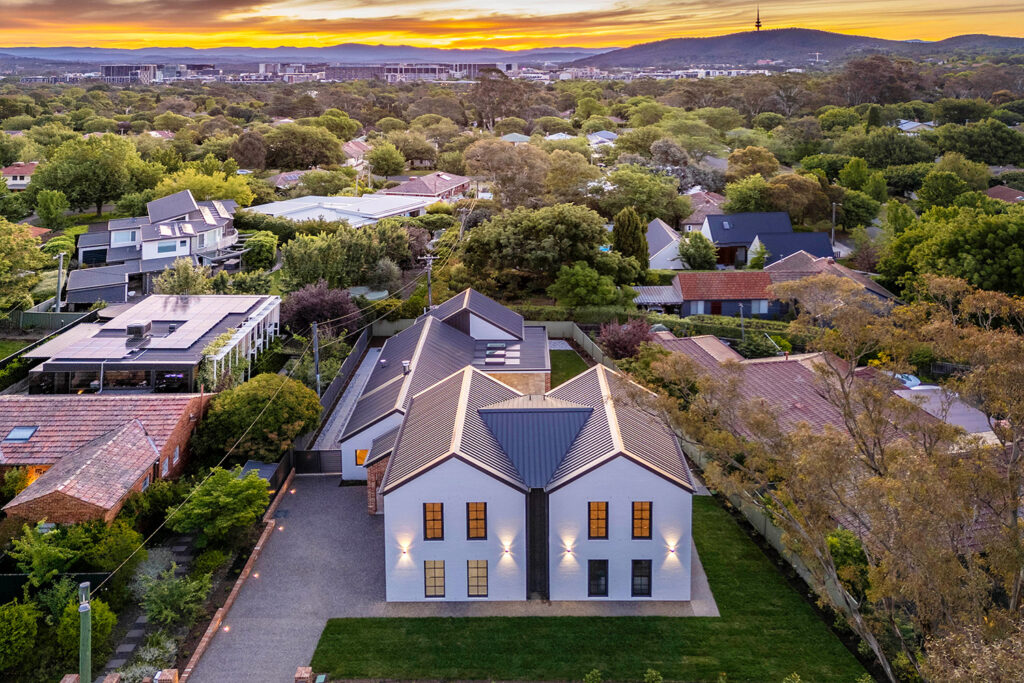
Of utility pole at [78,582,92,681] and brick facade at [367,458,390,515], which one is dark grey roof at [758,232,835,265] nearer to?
brick facade at [367,458,390,515]

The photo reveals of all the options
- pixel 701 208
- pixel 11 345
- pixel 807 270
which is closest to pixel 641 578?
pixel 807 270

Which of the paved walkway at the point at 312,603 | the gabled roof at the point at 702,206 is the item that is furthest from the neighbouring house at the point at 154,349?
the gabled roof at the point at 702,206

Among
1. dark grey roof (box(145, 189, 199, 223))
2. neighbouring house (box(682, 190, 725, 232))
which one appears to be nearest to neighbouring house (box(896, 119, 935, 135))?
neighbouring house (box(682, 190, 725, 232))

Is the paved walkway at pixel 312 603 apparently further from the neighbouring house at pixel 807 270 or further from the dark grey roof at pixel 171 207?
the dark grey roof at pixel 171 207

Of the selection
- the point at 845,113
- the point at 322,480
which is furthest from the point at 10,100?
the point at 322,480

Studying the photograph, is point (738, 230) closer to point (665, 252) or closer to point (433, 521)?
point (665, 252)

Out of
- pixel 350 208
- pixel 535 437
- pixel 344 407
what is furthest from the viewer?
pixel 350 208
